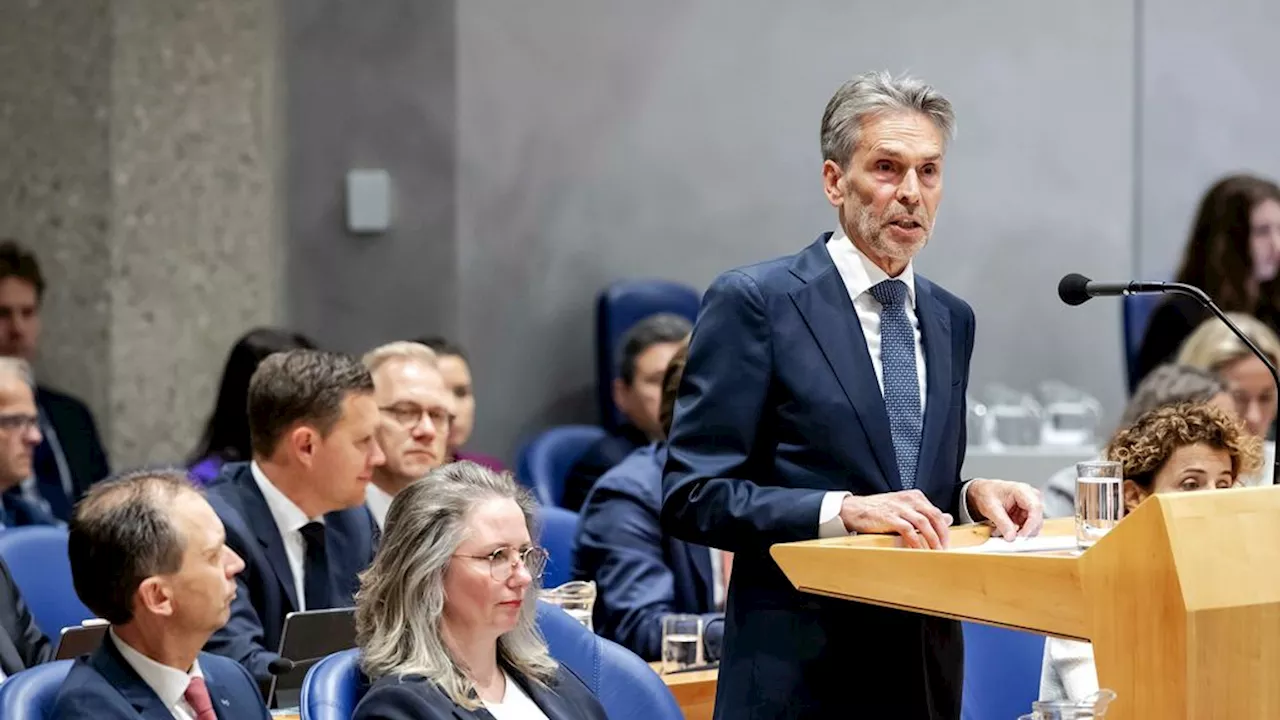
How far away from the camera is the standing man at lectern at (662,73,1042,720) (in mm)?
2422

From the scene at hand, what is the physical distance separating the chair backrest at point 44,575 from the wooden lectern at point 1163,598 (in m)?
2.32

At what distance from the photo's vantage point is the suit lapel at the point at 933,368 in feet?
8.15

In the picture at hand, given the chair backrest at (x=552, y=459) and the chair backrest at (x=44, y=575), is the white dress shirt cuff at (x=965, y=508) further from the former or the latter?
the chair backrest at (x=552, y=459)

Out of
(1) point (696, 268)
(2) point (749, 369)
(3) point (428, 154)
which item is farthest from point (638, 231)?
(2) point (749, 369)

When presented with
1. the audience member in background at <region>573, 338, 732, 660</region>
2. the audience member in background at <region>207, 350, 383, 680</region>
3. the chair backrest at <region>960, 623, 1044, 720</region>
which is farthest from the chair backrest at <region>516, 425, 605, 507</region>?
the chair backrest at <region>960, 623, 1044, 720</region>

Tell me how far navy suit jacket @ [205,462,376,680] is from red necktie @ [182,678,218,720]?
1.35 feet

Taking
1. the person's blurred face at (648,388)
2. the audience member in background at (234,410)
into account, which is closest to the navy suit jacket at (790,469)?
the audience member in background at (234,410)

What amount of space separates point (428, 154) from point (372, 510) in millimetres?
2289

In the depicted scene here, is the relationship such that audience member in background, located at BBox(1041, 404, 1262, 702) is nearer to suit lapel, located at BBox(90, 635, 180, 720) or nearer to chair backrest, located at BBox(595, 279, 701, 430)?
suit lapel, located at BBox(90, 635, 180, 720)

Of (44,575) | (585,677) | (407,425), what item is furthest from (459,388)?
(585,677)

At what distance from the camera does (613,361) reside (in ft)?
21.9

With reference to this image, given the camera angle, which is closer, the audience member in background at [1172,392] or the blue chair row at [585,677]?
the blue chair row at [585,677]

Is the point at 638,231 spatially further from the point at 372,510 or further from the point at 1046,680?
the point at 1046,680

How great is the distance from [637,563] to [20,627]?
4.05 feet
